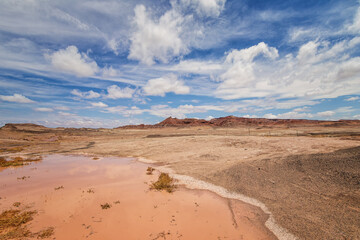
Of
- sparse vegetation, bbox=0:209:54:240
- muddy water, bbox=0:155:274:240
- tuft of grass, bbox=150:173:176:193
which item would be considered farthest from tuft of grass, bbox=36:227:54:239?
tuft of grass, bbox=150:173:176:193

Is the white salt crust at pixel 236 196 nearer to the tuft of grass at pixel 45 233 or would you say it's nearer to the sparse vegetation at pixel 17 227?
the tuft of grass at pixel 45 233

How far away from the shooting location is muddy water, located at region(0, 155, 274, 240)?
267 inches

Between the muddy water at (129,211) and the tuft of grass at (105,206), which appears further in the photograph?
the tuft of grass at (105,206)

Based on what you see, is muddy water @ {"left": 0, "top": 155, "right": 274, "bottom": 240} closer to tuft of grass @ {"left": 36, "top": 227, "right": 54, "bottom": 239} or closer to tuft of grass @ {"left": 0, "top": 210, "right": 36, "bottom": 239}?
tuft of grass @ {"left": 36, "top": 227, "right": 54, "bottom": 239}

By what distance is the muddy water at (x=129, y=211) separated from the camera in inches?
267

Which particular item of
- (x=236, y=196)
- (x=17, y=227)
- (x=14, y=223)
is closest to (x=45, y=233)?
(x=17, y=227)

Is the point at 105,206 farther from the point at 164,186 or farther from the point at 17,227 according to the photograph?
the point at 164,186

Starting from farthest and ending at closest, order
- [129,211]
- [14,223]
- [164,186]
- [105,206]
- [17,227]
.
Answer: [164,186], [105,206], [129,211], [14,223], [17,227]

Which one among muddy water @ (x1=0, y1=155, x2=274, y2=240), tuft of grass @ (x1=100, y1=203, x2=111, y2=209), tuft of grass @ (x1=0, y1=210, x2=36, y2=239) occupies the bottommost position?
muddy water @ (x1=0, y1=155, x2=274, y2=240)

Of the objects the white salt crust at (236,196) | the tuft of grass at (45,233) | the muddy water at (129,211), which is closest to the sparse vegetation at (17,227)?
the tuft of grass at (45,233)

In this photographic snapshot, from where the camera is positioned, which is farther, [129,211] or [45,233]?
[129,211]

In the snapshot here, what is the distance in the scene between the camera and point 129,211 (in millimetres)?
8547

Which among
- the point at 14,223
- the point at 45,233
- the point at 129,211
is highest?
the point at 14,223

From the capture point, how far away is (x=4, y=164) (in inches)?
770
